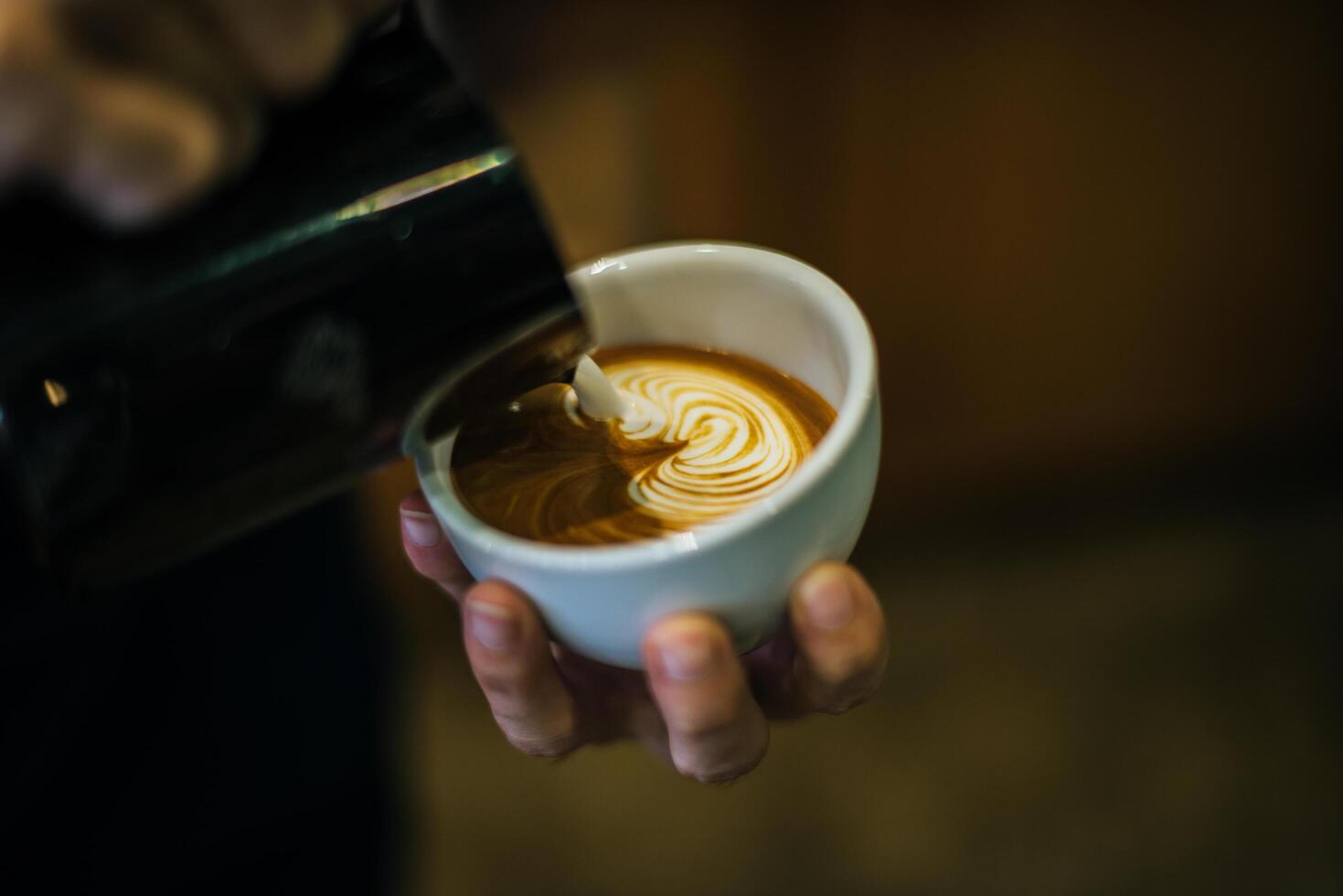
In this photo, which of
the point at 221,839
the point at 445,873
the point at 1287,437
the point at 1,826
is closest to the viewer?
the point at 1,826

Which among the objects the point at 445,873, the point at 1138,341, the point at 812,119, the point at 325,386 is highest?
the point at 325,386

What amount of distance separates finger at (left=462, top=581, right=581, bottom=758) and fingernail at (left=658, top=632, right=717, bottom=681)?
9 cm

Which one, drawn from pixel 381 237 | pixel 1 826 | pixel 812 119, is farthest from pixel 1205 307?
pixel 1 826

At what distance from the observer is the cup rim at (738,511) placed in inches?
23.1

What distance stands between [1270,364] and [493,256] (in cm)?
172

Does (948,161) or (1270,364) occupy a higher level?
(948,161)

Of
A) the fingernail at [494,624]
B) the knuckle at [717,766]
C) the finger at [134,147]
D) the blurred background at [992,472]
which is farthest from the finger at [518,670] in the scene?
the blurred background at [992,472]

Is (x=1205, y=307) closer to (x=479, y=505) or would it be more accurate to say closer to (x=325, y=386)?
(x=479, y=505)

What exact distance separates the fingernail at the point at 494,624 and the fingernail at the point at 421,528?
147 mm

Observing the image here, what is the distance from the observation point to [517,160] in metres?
0.56

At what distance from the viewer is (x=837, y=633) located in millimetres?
664

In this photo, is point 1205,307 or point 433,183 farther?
point 1205,307

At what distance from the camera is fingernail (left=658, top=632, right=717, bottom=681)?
61cm

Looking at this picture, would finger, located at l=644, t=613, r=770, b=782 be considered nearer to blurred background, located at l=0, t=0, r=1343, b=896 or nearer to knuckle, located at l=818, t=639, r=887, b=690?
knuckle, located at l=818, t=639, r=887, b=690
